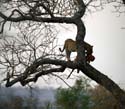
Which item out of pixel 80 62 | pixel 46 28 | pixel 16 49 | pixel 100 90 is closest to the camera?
pixel 80 62

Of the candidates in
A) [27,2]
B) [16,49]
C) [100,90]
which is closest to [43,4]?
[27,2]

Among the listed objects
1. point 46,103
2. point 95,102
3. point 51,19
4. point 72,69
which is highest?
point 51,19

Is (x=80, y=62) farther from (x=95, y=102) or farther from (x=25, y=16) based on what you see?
(x=95, y=102)

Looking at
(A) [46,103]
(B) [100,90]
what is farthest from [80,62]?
(B) [100,90]

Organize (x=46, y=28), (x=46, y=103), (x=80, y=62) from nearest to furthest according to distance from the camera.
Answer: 1. (x=80, y=62)
2. (x=46, y=28)
3. (x=46, y=103)

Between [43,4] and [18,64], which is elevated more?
[43,4]

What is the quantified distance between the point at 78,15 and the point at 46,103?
29.8ft

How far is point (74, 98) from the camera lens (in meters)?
19.4

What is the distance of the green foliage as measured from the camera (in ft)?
63.3

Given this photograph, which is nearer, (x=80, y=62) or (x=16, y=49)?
(x=80, y=62)

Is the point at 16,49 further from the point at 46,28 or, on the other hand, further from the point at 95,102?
the point at 95,102

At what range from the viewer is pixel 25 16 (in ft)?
25.1

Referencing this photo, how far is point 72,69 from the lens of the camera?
23.7 feet

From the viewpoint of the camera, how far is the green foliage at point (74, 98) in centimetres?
1930
